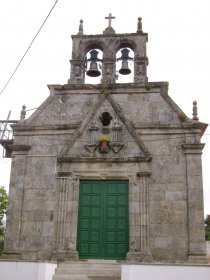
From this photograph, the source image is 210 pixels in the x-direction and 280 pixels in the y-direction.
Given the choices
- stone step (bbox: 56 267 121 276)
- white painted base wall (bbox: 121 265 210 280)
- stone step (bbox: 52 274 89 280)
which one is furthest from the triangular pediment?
white painted base wall (bbox: 121 265 210 280)

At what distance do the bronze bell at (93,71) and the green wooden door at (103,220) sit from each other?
4.11m

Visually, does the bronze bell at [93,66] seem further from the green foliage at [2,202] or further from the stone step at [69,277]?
the green foliage at [2,202]

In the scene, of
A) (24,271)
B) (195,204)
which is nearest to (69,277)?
(24,271)

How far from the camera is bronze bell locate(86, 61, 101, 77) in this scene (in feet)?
49.4

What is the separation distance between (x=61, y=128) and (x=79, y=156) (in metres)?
1.27

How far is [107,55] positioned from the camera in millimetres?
15156

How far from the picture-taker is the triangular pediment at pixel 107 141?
13.7 m

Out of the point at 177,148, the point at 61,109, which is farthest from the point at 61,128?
the point at 177,148

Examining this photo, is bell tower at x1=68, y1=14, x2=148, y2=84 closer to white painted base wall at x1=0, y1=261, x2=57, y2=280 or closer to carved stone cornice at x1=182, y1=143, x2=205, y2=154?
carved stone cornice at x1=182, y1=143, x2=205, y2=154

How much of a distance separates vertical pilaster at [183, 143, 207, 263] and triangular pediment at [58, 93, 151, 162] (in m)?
1.40

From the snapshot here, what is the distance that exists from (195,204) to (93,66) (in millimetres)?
6069

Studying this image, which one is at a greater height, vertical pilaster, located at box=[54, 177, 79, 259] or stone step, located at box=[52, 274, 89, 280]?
vertical pilaster, located at box=[54, 177, 79, 259]

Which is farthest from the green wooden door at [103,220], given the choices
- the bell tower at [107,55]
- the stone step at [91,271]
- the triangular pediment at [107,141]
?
the bell tower at [107,55]

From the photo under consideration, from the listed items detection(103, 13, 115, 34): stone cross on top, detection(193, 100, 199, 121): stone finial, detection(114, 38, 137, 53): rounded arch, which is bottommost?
detection(193, 100, 199, 121): stone finial
